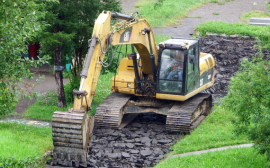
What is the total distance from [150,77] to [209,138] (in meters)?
3.12

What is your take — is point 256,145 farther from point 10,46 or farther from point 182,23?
point 182,23


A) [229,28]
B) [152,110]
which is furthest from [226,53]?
[152,110]

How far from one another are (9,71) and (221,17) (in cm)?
2566

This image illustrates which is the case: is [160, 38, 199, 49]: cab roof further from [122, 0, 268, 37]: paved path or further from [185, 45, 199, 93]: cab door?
[122, 0, 268, 37]: paved path

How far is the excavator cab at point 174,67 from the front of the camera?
46.2 ft

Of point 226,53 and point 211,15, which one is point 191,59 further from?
point 211,15

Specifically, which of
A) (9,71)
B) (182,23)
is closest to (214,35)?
(182,23)

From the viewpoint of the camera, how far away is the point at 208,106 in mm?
16844

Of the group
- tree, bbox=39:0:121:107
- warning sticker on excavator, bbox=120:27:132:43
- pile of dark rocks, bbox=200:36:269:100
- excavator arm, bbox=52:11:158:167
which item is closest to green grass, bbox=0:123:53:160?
excavator arm, bbox=52:11:158:167

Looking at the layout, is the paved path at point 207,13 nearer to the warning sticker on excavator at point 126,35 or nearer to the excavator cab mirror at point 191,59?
the excavator cab mirror at point 191,59

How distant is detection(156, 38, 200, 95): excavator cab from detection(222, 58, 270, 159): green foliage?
4001 millimetres

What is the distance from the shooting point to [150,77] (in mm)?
14984

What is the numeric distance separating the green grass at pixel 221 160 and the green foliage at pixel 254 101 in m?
1.04

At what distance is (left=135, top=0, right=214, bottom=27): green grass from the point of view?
2964 cm
